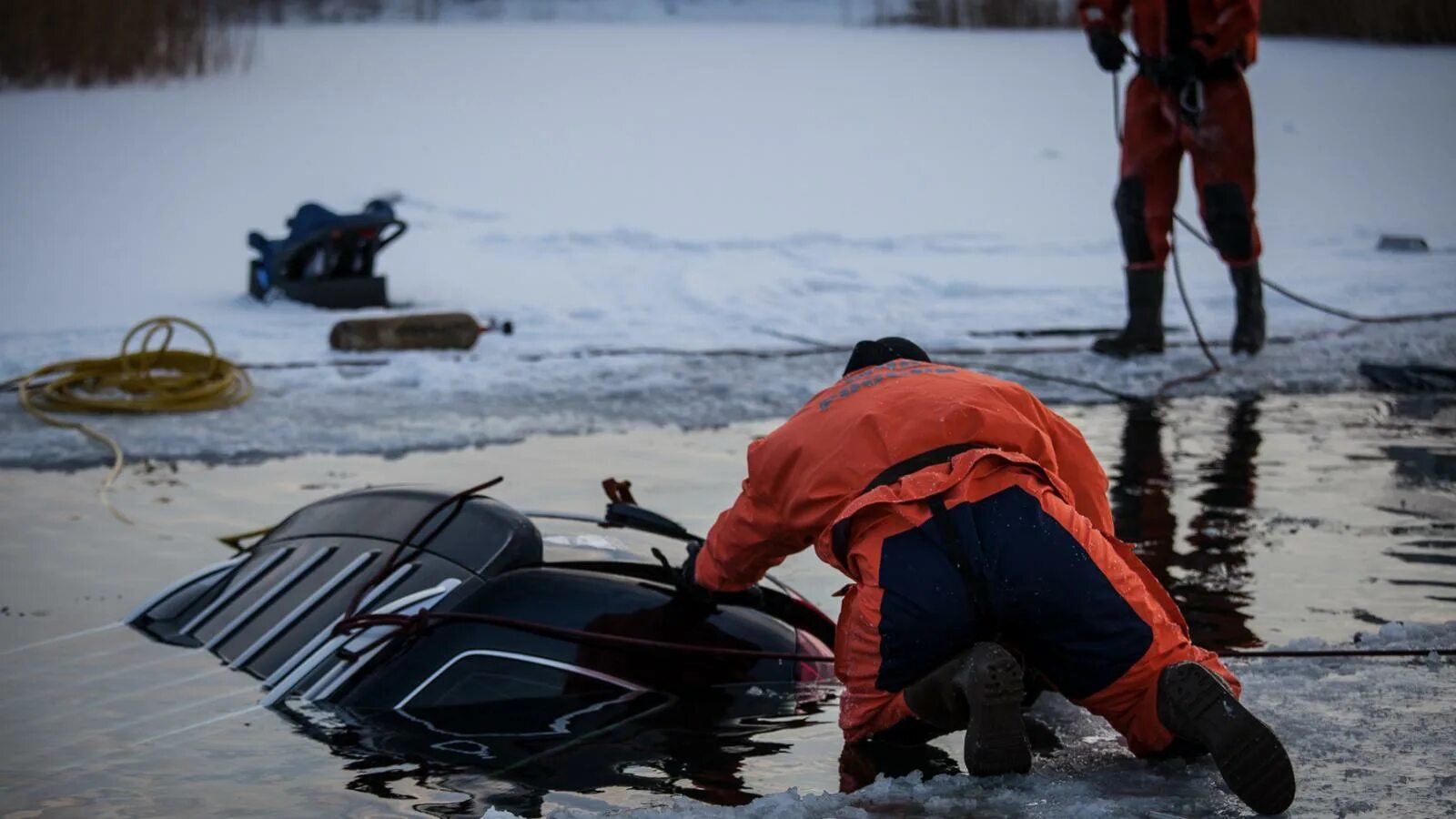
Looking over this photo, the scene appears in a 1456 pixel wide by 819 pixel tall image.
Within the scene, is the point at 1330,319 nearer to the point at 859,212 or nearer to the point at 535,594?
the point at 859,212

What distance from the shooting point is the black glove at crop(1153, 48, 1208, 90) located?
8297 mm

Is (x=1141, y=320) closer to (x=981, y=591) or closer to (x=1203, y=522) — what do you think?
(x=1203, y=522)

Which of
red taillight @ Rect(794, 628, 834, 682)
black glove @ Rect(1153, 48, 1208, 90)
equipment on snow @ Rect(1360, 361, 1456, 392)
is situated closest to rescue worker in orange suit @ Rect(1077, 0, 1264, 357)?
black glove @ Rect(1153, 48, 1208, 90)

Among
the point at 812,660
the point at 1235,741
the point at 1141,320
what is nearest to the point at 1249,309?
the point at 1141,320

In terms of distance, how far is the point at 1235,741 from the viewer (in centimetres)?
320

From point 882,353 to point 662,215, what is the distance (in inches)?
469

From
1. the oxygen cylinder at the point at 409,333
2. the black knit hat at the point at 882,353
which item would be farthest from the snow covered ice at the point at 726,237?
the black knit hat at the point at 882,353

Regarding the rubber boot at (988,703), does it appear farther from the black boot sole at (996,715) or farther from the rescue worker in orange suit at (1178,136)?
the rescue worker in orange suit at (1178,136)

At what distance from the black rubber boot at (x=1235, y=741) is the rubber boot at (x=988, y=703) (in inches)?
11.7

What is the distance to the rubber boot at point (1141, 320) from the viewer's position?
352 inches

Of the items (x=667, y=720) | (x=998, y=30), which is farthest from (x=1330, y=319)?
(x=998, y=30)

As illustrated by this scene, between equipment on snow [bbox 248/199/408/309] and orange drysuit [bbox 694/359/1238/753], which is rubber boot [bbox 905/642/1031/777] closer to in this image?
orange drysuit [bbox 694/359/1238/753]

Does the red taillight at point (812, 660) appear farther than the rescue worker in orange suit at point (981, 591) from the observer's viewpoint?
Yes

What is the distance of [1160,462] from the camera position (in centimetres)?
695
